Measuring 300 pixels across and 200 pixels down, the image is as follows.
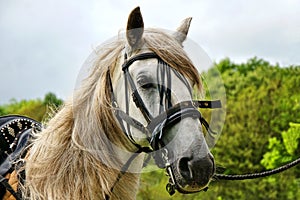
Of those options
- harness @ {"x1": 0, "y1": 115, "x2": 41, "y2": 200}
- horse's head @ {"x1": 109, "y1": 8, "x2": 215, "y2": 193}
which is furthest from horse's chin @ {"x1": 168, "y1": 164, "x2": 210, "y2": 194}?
harness @ {"x1": 0, "y1": 115, "x2": 41, "y2": 200}

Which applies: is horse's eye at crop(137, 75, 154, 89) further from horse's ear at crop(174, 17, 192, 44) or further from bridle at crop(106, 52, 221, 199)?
horse's ear at crop(174, 17, 192, 44)

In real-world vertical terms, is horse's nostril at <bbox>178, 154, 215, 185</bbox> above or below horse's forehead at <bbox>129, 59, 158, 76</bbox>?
below

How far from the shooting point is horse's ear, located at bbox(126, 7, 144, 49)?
3.59 m

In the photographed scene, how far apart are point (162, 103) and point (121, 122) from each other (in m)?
0.37

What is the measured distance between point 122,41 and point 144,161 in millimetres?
787

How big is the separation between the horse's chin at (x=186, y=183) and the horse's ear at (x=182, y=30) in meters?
0.87

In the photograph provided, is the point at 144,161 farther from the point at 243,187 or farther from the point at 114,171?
the point at 243,187

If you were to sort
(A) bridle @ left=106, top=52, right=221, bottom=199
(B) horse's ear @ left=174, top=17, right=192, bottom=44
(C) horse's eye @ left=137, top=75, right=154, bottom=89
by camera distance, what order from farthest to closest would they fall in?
(B) horse's ear @ left=174, top=17, right=192, bottom=44 → (C) horse's eye @ left=137, top=75, right=154, bottom=89 → (A) bridle @ left=106, top=52, right=221, bottom=199

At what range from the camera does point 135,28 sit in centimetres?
364

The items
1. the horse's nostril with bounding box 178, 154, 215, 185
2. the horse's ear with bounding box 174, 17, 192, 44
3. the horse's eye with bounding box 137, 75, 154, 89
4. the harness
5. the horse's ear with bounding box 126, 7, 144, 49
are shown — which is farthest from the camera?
the harness

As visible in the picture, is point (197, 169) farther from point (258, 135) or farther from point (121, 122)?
point (258, 135)

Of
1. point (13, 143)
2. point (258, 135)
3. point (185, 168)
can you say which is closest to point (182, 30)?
point (185, 168)

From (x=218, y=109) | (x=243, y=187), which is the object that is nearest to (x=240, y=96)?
(x=243, y=187)

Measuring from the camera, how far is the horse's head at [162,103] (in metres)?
3.26
